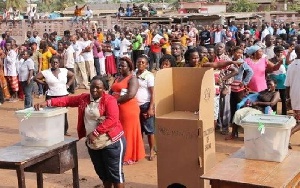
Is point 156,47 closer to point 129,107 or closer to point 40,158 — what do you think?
point 129,107

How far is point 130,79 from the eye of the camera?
621 centimetres

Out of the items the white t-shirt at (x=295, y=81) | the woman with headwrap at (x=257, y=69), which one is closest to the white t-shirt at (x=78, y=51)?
the woman with headwrap at (x=257, y=69)

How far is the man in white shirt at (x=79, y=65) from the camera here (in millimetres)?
13188

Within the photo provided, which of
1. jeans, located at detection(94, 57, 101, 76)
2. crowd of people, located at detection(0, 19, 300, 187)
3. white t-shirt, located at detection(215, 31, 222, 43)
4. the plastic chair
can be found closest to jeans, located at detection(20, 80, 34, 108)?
crowd of people, located at detection(0, 19, 300, 187)

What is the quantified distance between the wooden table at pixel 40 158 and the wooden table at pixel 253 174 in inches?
68.1

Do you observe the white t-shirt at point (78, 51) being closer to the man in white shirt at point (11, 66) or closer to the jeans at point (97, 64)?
the jeans at point (97, 64)

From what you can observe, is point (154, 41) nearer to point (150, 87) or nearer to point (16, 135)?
point (16, 135)

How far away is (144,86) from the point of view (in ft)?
22.2

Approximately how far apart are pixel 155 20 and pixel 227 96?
1949 cm

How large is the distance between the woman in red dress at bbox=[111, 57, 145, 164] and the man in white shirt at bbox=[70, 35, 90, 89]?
6.81 meters

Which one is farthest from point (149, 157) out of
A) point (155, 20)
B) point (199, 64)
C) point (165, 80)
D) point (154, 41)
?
point (155, 20)

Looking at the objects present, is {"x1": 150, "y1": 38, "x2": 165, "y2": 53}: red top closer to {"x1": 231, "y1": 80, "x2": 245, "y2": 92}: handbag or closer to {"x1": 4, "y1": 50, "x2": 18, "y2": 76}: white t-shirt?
{"x1": 4, "y1": 50, "x2": 18, "y2": 76}: white t-shirt

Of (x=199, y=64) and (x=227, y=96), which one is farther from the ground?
(x=199, y=64)

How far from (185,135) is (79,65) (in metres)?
8.83
